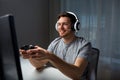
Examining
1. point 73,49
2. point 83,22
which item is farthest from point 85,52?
point 83,22

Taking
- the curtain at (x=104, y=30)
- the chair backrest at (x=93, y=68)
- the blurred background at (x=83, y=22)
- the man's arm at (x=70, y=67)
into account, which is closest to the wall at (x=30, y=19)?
the blurred background at (x=83, y=22)

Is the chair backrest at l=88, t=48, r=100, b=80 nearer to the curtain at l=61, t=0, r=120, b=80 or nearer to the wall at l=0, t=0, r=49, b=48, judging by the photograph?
the curtain at l=61, t=0, r=120, b=80

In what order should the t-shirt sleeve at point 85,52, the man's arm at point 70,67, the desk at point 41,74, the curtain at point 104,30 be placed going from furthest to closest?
the curtain at point 104,30 < the t-shirt sleeve at point 85,52 < the desk at point 41,74 < the man's arm at point 70,67

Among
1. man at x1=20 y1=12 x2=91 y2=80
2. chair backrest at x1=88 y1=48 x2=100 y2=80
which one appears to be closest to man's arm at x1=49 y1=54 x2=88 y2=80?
man at x1=20 y1=12 x2=91 y2=80

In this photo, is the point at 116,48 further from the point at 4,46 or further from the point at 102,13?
the point at 4,46

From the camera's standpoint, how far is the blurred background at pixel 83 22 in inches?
93.1

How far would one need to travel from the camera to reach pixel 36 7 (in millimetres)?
2832

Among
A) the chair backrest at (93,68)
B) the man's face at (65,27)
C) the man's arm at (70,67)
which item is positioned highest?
the man's face at (65,27)

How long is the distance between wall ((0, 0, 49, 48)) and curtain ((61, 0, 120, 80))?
0.57 meters

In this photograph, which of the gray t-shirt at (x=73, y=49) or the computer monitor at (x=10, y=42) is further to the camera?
the gray t-shirt at (x=73, y=49)

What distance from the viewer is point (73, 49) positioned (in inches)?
62.5

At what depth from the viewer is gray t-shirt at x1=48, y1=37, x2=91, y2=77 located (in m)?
1.49

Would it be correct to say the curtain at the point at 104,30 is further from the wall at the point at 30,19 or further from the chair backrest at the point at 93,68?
the chair backrest at the point at 93,68

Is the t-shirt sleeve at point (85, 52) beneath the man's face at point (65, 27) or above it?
beneath
